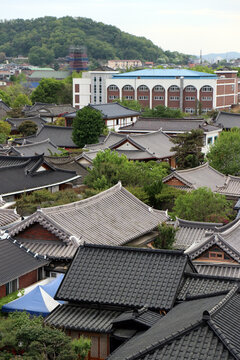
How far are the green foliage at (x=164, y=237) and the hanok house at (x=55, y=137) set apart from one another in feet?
110

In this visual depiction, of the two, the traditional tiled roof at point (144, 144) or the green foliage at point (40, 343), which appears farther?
the traditional tiled roof at point (144, 144)

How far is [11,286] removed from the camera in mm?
16531

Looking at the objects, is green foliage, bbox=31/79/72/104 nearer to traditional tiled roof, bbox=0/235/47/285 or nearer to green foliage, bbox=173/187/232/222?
green foliage, bbox=173/187/232/222

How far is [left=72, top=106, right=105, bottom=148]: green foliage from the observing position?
53.5 meters

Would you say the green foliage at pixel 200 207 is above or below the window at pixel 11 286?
below

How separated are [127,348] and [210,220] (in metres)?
16.4

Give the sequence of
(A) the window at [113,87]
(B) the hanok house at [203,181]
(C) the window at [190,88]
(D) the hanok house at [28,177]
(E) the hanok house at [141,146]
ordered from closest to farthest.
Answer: (D) the hanok house at [28,177], (B) the hanok house at [203,181], (E) the hanok house at [141,146], (C) the window at [190,88], (A) the window at [113,87]

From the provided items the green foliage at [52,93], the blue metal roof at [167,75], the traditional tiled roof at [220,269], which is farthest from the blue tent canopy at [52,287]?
the green foliage at [52,93]

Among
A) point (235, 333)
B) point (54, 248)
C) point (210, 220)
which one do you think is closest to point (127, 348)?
point (235, 333)

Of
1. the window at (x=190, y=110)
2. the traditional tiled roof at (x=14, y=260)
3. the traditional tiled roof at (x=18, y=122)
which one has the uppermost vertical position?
the traditional tiled roof at (x=14, y=260)

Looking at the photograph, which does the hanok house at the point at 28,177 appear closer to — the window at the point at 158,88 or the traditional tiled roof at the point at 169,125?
the traditional tiled roof at the point at 169,125

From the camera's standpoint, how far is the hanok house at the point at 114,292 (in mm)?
13328

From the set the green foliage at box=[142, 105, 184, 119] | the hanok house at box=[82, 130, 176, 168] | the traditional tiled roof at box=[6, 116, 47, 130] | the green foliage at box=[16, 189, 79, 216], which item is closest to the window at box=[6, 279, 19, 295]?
the green foliage at box=[16, 189, 79, 216]

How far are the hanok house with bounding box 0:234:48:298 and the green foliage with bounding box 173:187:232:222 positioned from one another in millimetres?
11553
